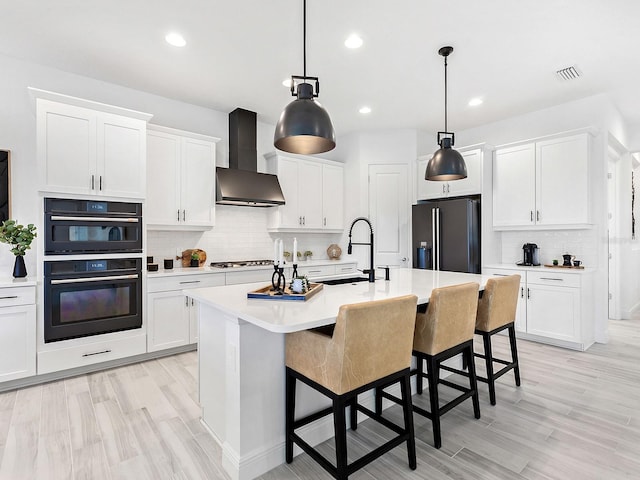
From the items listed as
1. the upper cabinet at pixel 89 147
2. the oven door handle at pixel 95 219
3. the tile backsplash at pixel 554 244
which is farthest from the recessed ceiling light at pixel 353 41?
the tile backsplash at pixel 554 244

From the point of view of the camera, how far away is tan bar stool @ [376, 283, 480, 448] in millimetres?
2066

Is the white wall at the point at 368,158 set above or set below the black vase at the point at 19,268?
above

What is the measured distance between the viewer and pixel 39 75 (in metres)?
3.42

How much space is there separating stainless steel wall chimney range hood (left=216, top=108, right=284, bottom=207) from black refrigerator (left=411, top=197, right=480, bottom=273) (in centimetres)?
207

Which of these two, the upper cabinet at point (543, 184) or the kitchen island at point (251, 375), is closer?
the kitchen island at point (251, 375)

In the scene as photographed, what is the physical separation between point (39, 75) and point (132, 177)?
1.33 metres

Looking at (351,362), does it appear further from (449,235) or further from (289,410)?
(449,235)

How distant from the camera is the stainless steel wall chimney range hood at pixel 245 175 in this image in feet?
14.1

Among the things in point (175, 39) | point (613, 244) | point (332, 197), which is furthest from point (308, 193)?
point (613, 244)

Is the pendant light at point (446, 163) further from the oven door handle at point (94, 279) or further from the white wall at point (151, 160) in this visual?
the oven door handle at point (94, 279)

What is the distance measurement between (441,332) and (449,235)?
286 centimetres

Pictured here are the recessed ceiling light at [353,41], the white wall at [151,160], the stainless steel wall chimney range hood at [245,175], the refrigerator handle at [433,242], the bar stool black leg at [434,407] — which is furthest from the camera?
the refrigerator handle at [433,242]

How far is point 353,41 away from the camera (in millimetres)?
2984

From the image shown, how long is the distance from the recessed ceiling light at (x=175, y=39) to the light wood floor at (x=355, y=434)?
292 cm
